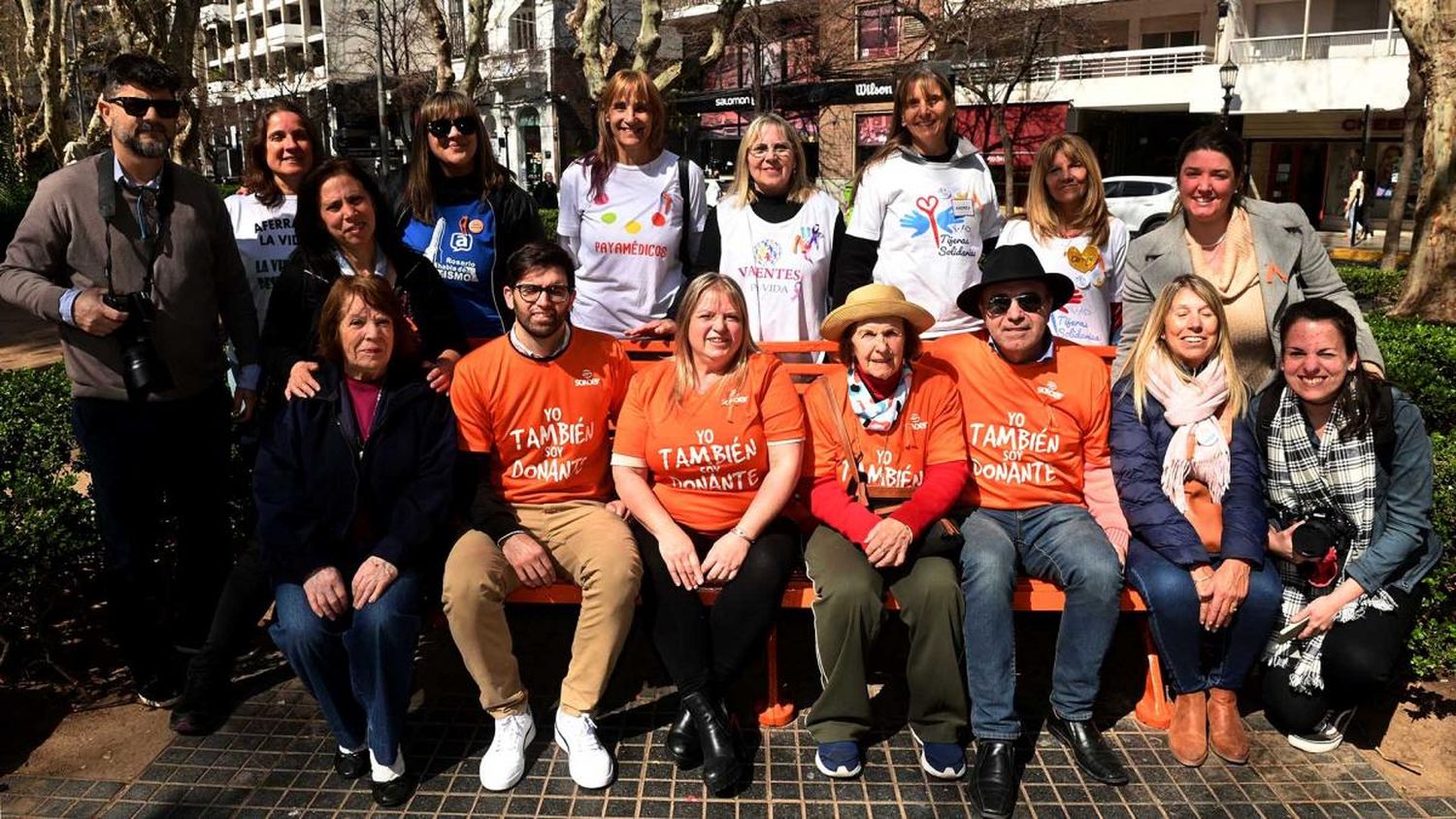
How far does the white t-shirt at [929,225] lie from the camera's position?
425 cm

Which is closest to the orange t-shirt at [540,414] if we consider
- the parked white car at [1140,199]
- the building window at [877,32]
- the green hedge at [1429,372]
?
the green hedge at [1429,372]

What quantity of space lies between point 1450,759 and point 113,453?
15.2 ft

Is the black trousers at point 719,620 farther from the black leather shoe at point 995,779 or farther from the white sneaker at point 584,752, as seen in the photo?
the black leather shoe at point 995,779

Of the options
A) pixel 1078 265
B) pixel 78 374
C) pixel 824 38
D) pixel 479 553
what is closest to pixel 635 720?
pixel 479 553

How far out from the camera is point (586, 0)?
Result: 46.7ft

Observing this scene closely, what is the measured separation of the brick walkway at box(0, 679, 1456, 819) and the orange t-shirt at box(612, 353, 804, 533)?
2.69 feet

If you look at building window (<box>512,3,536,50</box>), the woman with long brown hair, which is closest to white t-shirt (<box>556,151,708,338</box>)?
the woman with long brown hair

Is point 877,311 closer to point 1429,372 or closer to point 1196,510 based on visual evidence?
point 1196,510

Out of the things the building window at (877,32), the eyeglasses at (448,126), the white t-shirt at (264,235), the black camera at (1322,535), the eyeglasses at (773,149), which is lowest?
the black camera at (1322,535)

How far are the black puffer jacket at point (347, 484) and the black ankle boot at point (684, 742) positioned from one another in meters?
1.00

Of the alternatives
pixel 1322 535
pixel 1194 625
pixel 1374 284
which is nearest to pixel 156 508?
pixel 1194 625

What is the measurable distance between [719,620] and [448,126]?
2.24 m

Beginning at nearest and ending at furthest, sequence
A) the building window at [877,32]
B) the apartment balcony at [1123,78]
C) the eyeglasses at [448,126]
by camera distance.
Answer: the eyeglasses at [448,126] → the apartment balcony at [1123,78] → the building window at [877,32]

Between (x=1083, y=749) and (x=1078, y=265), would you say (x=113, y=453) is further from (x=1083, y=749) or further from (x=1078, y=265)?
(x=1078, y=265)
